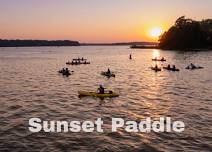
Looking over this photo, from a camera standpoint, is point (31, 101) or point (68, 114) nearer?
point (68, 114)

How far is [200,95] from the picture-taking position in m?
54.1

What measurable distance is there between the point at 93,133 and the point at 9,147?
8013 mm

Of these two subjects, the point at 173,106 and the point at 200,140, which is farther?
the point at 173,106

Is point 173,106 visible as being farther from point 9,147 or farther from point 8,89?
point 8,89

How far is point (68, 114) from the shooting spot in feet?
133

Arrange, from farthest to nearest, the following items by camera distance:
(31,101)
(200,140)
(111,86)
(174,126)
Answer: (111,86), (31,101), (174,126), (200,140)

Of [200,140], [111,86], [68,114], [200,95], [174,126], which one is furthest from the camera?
[111,86]

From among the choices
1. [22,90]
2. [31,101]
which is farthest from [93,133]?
[22,90]

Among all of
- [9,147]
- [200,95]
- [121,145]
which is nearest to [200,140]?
[121,145]

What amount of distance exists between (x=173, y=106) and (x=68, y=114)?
47.5ft

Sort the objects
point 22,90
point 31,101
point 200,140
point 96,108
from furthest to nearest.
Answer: point 22,90 → point 31,101 → point 96,108 → point 200,140

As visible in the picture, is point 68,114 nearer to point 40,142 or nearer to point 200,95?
point 40,142

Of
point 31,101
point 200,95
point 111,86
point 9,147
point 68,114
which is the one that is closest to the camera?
point 9,147

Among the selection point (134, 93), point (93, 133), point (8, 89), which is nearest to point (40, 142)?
point (93, 133)
